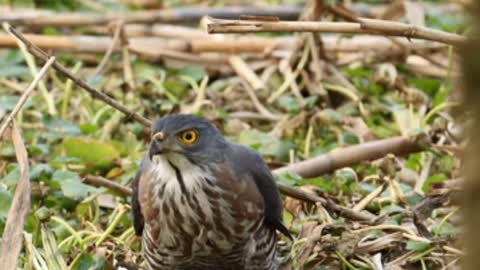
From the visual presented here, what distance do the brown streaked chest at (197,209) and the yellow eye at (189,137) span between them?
9cm

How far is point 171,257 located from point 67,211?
4.37 ft

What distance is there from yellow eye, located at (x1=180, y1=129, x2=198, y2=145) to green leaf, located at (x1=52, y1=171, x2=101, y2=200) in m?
1.05

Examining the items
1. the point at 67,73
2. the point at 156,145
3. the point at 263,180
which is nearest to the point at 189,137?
the point at 156,145

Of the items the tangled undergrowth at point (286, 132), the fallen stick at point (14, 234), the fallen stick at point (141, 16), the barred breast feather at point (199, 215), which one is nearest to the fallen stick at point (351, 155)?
the tangled undergrowth at point (286, 132)

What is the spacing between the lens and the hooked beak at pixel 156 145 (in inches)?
142

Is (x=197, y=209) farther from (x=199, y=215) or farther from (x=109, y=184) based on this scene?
(x=109, y=184)

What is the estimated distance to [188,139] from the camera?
3779 millimetres

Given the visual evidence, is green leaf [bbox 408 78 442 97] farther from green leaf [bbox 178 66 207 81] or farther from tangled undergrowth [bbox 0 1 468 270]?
green leaf [bbox 178 66 207 81]

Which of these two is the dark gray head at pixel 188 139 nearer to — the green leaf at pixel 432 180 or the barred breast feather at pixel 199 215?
the barred breast feather at pixel 199 215

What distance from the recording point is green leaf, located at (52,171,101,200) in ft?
15.4

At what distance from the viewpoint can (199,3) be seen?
8977mm

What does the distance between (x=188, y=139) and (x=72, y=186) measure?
1142 mm

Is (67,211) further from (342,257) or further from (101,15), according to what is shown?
(101,15)

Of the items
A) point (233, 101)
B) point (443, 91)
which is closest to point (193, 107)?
point (233, 101)
